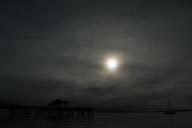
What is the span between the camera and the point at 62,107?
4446 inches

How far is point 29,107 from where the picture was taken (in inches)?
4513

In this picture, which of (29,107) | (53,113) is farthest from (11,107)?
(53,113)

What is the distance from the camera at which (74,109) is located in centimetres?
11406

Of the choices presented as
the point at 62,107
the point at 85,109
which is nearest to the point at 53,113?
the point at 62,107

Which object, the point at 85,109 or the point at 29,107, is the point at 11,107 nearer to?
the point at 29,107

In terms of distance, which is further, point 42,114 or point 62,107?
point 42,114

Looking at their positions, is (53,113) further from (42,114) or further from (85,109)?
(85,109)

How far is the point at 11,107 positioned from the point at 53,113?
23.7 metres

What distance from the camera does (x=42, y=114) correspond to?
12100 cm

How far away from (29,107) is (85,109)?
3044cm

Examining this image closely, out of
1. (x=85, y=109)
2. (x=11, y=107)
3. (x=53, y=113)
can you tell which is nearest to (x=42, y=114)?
(x=53, y=113)

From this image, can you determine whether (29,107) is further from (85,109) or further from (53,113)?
(85,109)

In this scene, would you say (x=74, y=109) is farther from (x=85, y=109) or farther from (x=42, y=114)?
(x=42, y=114)

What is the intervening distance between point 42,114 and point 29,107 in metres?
9.93
